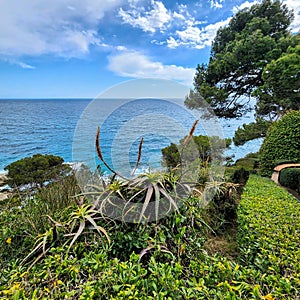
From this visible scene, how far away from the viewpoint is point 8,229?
1.40 m

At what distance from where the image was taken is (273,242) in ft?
4.51

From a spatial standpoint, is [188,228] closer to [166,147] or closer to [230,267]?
[230,267]

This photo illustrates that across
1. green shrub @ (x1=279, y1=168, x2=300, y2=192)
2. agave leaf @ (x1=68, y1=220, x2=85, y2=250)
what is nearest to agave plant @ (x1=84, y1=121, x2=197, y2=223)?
agave leaf @ (x1=68, y1=220, x2=85, y2=250)

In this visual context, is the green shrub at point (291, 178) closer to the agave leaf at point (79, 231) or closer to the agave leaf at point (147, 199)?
the agave leaf at point (147, 199)

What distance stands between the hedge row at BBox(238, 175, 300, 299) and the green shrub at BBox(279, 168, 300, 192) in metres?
2.15

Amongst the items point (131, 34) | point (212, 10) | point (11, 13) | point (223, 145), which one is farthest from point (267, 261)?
point (131, 34)

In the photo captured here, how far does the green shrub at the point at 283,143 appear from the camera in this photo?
4.95 metres

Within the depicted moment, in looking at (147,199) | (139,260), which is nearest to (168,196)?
(147,199)

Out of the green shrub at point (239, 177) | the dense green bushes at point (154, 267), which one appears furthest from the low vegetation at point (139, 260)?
the green shrub at point (239, 177)

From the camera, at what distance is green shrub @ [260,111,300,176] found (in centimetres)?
495

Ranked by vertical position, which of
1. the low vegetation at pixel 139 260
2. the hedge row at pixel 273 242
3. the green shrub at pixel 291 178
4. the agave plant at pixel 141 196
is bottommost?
the green shrub at pixel 291 178

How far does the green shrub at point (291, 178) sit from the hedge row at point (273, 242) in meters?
2.15

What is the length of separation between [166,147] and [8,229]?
416cm

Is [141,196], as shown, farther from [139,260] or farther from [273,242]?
[273,242]
